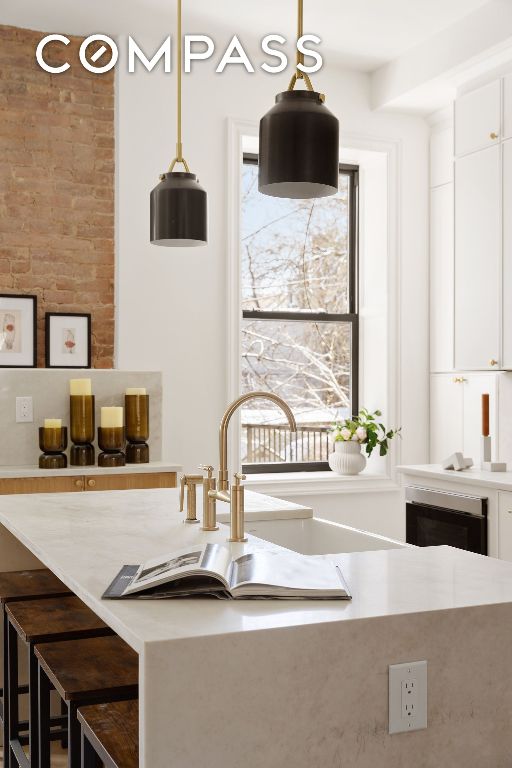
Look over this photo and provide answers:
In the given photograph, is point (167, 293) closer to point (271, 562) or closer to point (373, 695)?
point (271, 562)

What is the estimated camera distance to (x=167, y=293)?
5000mm

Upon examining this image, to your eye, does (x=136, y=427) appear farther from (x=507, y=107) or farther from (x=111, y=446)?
(x=507, y=107)

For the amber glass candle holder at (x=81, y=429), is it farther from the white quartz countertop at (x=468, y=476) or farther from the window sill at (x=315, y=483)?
the white quartz countertop at (x=468, y=476)

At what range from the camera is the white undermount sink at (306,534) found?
2773 mm

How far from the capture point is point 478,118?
4.58m

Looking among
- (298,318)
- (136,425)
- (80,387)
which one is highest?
(298,318)

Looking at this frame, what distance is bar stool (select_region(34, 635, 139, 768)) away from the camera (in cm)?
194

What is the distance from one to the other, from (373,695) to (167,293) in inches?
146

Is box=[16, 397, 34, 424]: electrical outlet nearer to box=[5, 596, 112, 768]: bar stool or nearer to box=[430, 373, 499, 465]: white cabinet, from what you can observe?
box=[5, 596, 112, 768]: bar stool

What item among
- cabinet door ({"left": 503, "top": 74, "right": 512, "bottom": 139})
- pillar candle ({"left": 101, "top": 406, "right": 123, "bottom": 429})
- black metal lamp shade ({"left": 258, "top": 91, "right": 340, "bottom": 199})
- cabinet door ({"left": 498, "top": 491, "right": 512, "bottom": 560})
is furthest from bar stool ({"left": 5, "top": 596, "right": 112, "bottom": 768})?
cabinet door ({"left": 503, "top": 74, "right": 512, "bottom": 139})

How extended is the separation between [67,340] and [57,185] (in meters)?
0.84

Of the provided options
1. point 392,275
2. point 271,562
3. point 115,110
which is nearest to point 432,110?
point 392,275

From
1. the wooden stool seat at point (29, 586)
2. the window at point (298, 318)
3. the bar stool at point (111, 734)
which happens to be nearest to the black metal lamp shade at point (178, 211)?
the wooden stool seat at point (29, 586)

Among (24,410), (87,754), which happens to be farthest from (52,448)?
(87,754)
